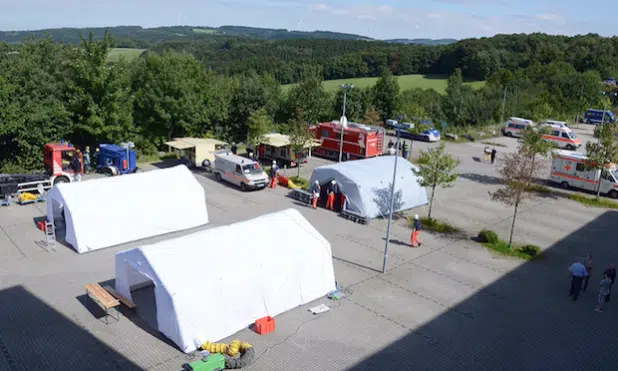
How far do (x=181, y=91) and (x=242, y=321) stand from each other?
79.3 feet

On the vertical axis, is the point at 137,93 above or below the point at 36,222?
above

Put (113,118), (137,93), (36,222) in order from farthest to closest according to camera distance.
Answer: (137,93)
(113,118)
(36,222)

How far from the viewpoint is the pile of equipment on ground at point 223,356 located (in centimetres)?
1146

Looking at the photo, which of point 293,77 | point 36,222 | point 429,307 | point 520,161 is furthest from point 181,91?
point 293,77

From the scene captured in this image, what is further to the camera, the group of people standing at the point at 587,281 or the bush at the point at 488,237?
the bush at the point at 488,237

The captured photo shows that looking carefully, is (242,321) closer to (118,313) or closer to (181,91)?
(118,313)

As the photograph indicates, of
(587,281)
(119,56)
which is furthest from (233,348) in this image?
(119,56)

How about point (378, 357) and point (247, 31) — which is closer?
point (378, 357)

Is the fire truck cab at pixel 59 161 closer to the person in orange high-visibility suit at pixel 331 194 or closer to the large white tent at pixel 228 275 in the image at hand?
the person in orange high-visibility suit at pixel 331 194

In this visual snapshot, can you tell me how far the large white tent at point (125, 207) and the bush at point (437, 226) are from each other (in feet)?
31.1

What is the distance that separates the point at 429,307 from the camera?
15367 millimetres

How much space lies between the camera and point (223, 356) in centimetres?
1180

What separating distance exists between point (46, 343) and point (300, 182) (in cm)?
1729

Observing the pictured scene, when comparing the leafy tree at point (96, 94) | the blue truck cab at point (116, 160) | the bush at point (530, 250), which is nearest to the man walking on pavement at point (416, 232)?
the bush at point (530, 250)
